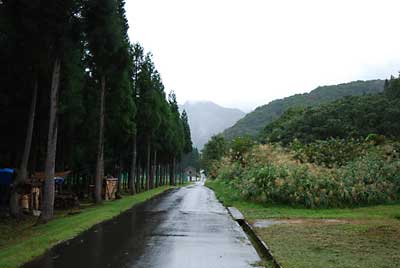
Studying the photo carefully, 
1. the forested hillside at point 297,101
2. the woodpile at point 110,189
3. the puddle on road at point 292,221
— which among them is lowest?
the puddle on road at point 292,221

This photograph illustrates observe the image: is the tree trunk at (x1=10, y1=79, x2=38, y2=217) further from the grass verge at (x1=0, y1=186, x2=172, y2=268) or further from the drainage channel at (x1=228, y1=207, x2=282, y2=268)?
the drainage channel at (x1=228, y1=207, x2=282, y2=268)

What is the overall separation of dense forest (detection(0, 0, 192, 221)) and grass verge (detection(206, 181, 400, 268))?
935 cm

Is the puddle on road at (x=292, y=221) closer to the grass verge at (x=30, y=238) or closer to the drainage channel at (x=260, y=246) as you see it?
the drainage channel at (x=260, y=246)

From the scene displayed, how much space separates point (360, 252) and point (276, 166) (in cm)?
1546

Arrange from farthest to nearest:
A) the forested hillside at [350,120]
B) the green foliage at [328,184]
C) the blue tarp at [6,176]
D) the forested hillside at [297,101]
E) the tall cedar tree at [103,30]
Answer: the forested hillside at [297,101]
the forested hillside at [350,120]
the blue tarp at [6,176]
the green foliage at [328,184]
the tall cedar tree at [103,30]

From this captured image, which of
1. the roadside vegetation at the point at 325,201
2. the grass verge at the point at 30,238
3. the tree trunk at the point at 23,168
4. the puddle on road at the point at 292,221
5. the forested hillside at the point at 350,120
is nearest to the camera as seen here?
the grass verge at the point at 30,238

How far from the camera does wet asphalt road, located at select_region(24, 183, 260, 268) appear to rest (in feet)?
29.1

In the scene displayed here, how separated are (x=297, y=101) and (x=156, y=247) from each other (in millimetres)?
104249

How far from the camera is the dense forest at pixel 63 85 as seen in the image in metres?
17.3

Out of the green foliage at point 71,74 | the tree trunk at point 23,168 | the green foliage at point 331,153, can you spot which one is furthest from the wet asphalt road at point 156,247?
the green foliage at point 331,153

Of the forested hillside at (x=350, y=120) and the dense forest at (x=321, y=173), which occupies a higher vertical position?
the forested hillside at (x=350, y=120)

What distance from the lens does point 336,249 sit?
33.2 ft

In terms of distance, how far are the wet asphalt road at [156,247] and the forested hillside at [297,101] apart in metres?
82.1

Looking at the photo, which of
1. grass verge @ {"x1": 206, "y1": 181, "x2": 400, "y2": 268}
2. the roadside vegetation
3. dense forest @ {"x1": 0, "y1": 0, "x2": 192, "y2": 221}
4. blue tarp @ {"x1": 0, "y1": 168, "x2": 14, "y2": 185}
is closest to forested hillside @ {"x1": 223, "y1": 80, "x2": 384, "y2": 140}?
the roadside vegetation
